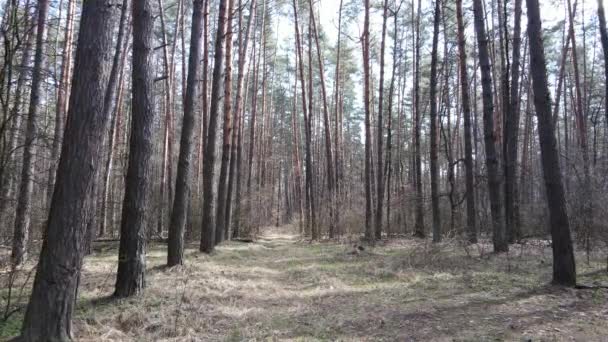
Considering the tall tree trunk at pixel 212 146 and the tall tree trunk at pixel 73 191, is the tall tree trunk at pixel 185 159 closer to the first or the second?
the tall tree trunk at pixel 212 146

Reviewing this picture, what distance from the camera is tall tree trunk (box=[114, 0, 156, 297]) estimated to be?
5336 millimetres

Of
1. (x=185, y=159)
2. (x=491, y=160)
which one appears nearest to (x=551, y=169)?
(x=491, y=160)

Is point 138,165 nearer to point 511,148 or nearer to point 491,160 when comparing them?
point 491,160

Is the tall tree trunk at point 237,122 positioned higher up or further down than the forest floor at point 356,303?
higher up

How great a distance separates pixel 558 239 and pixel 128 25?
42.7 feet

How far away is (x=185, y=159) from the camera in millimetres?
7902

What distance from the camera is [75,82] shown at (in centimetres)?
362

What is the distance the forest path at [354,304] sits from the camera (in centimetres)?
416

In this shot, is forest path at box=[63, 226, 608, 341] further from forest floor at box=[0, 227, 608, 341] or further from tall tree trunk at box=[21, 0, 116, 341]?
tall tree trunk at box=[21, 0, 116, 341]

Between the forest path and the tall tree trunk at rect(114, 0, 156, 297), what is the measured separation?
1.23 feet

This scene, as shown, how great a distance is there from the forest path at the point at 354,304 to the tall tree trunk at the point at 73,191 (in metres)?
0.45

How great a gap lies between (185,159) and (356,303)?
14.1 feet

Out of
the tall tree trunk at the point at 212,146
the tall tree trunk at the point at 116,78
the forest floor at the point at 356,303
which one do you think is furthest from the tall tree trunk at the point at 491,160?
the tall tree trunk at the point at 116,78

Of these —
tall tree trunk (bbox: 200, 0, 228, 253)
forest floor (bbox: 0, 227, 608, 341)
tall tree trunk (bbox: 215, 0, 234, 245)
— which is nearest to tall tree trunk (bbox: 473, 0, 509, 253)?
forest floor (bbox: 0, 227, 608, 341)
